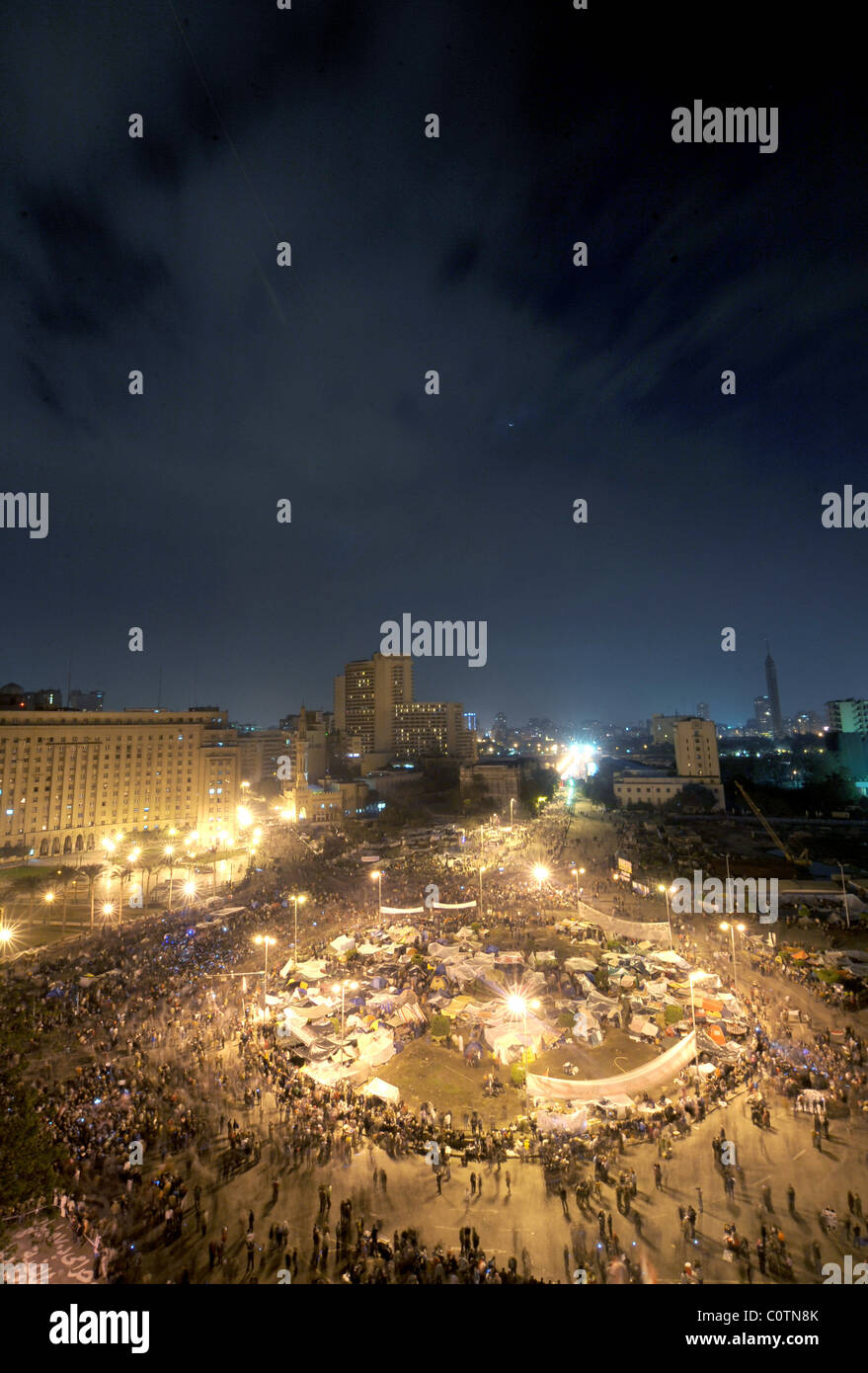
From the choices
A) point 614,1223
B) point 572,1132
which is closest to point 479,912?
point 572,1132

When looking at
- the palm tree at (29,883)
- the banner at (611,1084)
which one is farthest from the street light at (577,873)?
the palm tree at (29,883)

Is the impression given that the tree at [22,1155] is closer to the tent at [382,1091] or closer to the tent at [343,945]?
the tent at [382,1091]

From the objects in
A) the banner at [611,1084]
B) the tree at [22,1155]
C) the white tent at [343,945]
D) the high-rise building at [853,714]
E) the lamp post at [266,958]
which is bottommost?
the banner at [611,1084]

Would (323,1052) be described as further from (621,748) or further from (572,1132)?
(621,748)

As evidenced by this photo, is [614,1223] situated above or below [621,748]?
below

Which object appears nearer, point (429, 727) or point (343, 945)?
point (343, 945)

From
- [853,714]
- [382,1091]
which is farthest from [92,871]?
[853,714]

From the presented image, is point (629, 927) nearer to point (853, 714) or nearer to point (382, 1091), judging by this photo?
point (382, 1091)
